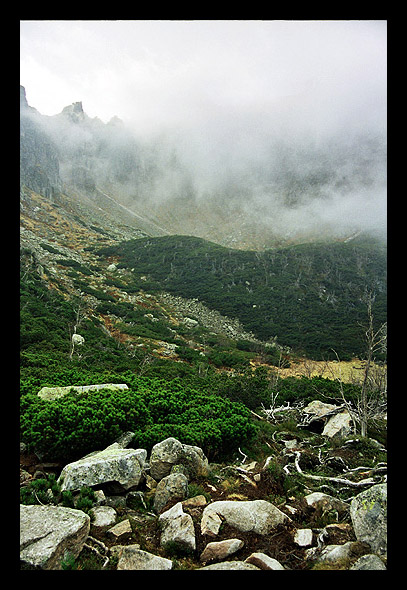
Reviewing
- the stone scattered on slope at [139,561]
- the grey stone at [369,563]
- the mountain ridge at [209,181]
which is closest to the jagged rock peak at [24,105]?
the mountain ridge at [209,181]

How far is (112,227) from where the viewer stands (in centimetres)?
7544

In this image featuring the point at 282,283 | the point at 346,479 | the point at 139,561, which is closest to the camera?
the point at 139,561

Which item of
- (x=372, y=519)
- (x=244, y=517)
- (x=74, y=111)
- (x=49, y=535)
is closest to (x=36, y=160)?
(x=74, y=111)

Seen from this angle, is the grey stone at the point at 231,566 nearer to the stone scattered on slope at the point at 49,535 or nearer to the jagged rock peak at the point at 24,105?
the stone scattered on slope at the point at 49,535

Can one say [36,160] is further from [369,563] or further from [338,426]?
[369,563]

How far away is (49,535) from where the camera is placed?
3137mm

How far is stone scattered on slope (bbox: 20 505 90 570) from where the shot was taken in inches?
114

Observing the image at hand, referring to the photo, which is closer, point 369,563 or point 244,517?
point 369,563

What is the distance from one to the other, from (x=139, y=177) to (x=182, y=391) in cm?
12157

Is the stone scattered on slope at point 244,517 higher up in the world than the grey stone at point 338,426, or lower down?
higher up

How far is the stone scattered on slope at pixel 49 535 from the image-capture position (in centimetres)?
290

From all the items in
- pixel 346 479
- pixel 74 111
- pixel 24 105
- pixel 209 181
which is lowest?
pixel 346 479
